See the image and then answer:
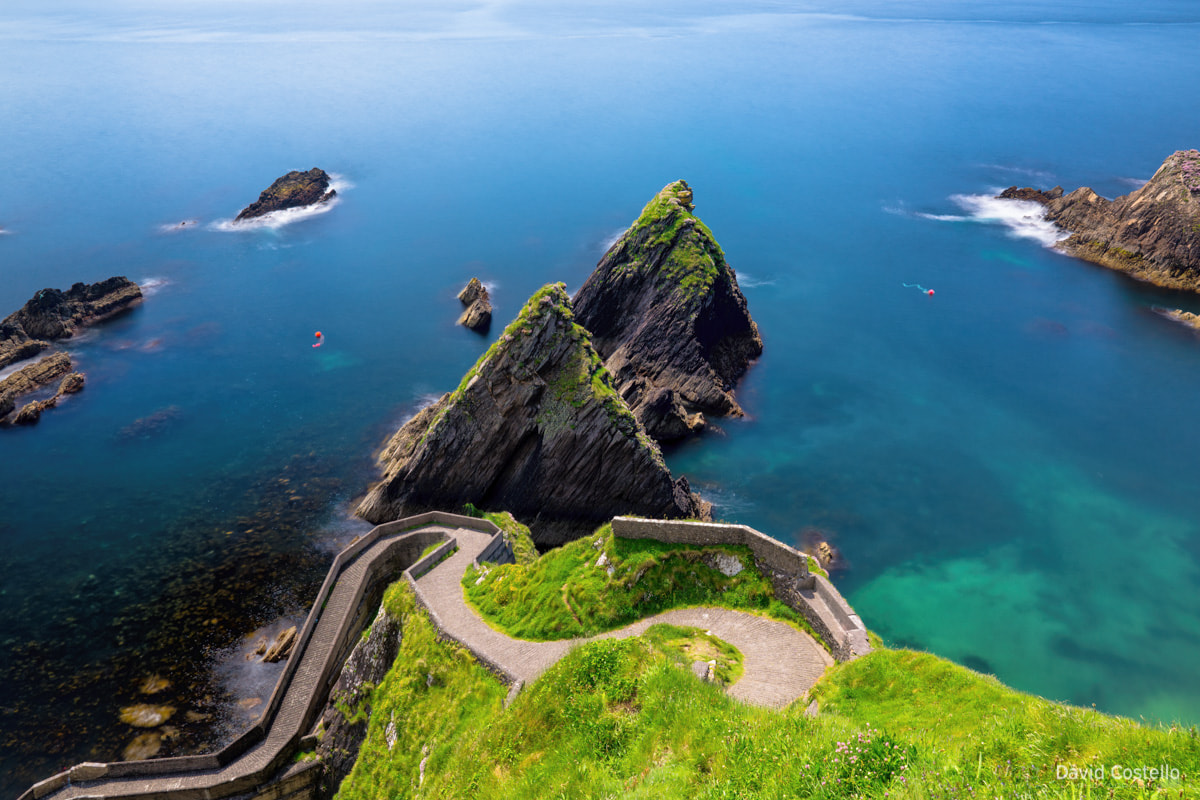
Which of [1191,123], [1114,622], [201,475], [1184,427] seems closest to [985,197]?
[1191,123]

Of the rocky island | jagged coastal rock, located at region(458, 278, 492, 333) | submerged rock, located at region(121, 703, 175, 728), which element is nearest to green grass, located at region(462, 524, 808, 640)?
submerged rock, located at region(121, 703, 175, 728)

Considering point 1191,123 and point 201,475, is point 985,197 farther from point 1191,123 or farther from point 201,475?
point 201,475

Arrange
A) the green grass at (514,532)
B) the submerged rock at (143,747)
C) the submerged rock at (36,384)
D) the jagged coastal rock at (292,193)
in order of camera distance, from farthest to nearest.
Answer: the jagged coastal rock at (292,193), the submerged rock at (36,384), the green grass at (514,532), the submerged rock at (143,747)

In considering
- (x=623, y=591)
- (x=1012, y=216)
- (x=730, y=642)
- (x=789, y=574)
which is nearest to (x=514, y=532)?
(x=623, y=591)

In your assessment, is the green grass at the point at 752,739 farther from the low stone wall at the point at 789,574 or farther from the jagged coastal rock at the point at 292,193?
the jagged coastal rock at the point at 292,193

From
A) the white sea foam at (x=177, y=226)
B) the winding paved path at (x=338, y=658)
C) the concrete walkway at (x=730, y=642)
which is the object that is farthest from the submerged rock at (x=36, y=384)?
the concrete walkway at (x=730, y=642)

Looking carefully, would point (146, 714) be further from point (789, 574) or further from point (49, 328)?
point (49, 328)
